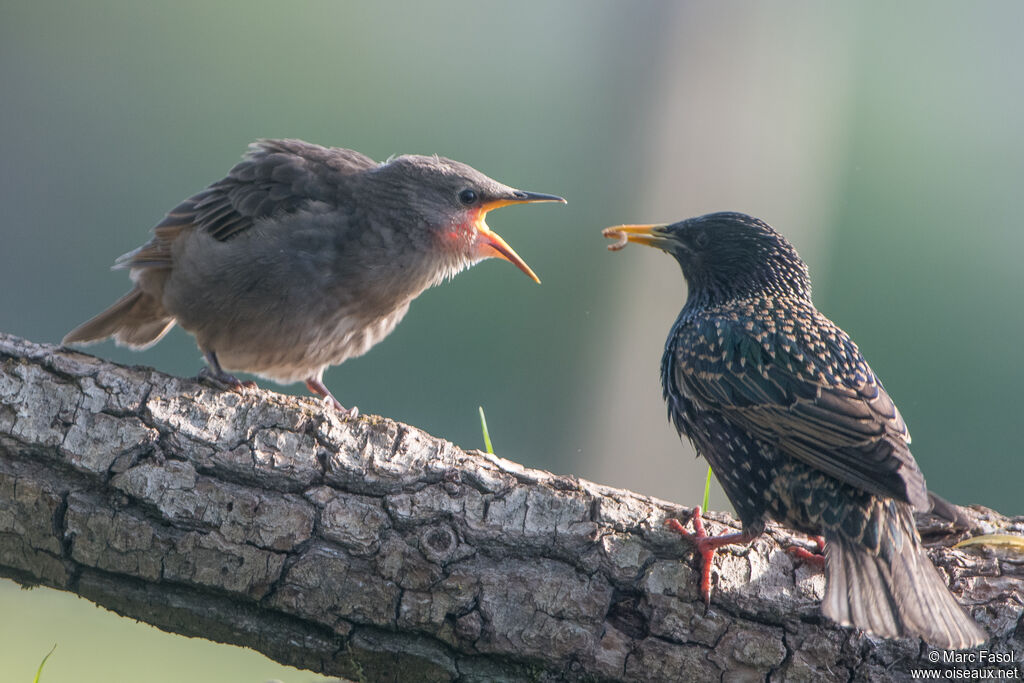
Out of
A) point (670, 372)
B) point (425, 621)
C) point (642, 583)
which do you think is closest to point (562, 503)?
point (642, 583)

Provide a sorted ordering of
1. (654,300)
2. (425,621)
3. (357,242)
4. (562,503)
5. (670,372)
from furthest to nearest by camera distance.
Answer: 1. (654,300)
2. (357,242)
3. (670,372)
4. (562,503)
5. (425,621)

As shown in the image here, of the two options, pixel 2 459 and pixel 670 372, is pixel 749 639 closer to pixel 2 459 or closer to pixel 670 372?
pixel 670 372

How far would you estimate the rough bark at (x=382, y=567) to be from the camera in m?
2.50

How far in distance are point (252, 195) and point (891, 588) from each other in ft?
9.22

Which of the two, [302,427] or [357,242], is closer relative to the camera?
[302,427]

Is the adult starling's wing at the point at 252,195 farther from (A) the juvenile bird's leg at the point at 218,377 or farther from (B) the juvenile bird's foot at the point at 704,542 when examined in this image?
(B) the juvenile bird's foot at the point at 704,542

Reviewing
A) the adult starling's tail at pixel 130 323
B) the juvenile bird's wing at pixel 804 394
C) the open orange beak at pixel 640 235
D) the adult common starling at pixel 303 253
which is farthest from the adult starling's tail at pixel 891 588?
the adult starling's tail at pixel 130 323

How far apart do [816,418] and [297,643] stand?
5.58 ft

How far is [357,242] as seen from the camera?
3.73 m

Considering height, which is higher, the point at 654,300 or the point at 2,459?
the point at 654,300

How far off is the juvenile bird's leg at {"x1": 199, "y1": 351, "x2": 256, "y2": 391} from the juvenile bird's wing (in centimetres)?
160

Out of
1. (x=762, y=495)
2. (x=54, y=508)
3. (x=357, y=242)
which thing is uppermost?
(x=357, y=242)

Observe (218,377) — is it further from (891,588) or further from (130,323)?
(891,588)

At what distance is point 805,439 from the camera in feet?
9.19
